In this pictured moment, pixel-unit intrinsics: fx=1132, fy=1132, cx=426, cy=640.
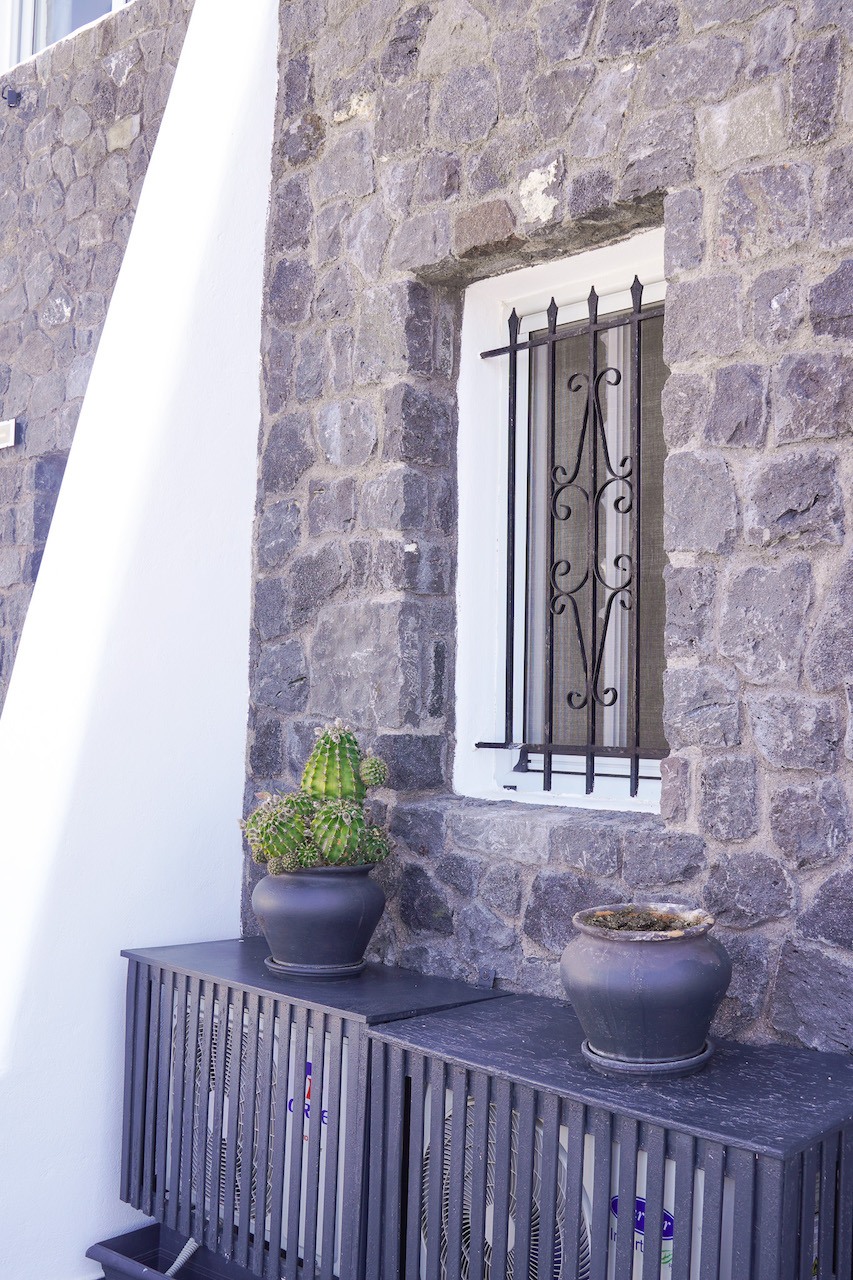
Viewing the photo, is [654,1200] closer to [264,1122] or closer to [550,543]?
[264,1122]

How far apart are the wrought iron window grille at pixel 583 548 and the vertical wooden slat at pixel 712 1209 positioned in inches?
42.0

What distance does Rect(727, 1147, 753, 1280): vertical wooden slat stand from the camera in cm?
164

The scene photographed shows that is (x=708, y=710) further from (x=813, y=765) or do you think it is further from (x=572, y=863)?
(x=572, y=863)

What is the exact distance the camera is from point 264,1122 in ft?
8.04

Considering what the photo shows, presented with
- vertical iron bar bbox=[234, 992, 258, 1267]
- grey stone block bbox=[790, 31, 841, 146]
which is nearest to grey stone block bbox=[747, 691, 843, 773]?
grey stone block bbox=[790, 31, 841, 146]

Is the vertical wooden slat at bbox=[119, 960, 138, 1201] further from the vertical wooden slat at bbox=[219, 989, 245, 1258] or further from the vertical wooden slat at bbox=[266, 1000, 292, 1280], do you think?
the vertical wooden slat at bbox=[266, 1000, 292, 1280]

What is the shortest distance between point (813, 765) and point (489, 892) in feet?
2.82

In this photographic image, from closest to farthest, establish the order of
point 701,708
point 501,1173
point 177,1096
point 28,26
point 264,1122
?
point 501,1173, point 701,708, point 264,1122, point 177,1096, point 28,26

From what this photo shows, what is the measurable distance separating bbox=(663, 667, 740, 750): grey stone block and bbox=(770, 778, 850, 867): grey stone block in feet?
0.54

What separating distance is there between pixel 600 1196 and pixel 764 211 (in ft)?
6.15

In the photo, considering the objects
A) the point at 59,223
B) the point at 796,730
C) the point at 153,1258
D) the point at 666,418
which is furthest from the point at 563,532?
the point at 59,223

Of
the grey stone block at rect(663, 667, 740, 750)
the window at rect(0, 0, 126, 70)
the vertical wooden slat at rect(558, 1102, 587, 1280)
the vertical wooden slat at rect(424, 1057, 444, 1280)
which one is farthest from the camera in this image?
the window at rect(0, 0, 126, 70)

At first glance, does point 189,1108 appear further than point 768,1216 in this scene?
Yes

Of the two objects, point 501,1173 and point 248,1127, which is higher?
point 501,1173
